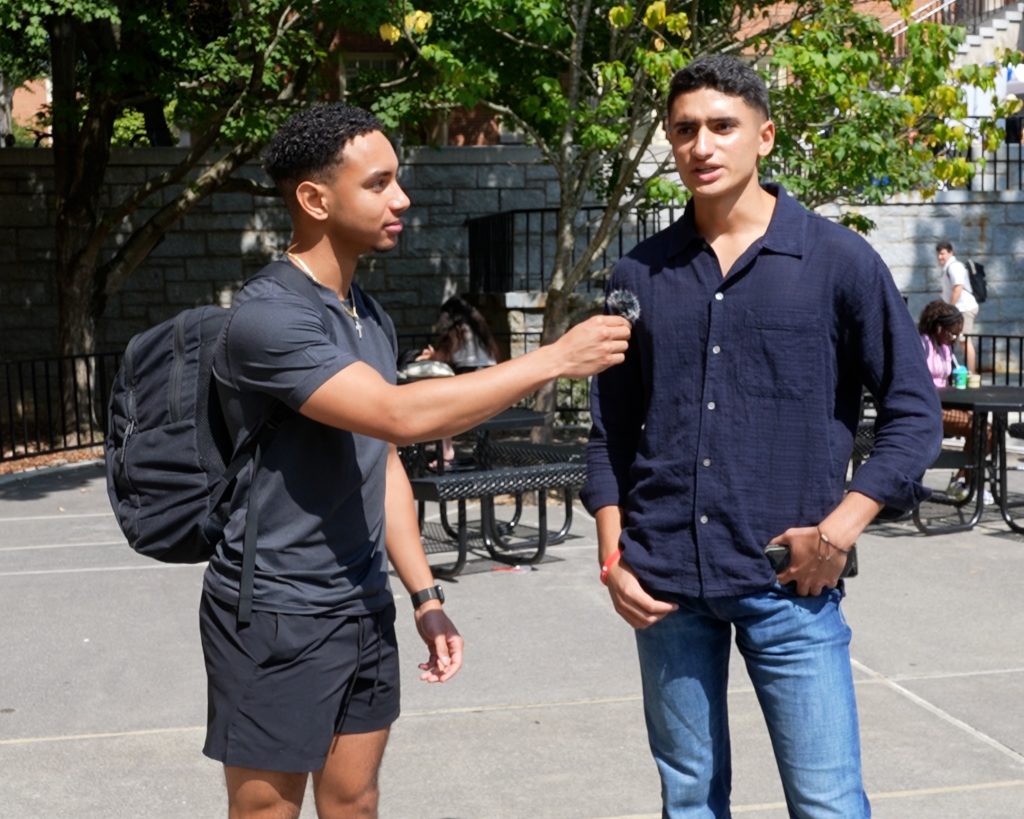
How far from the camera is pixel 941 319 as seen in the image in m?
10.8

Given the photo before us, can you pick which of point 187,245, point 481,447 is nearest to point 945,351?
point 481,447

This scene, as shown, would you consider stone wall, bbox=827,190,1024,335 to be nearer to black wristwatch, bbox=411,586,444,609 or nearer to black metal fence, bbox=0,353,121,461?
Answer: black metal fence, bbox=0,353,121,461

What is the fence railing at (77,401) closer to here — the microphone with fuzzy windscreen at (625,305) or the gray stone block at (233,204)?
the gray stone block at (233,204)

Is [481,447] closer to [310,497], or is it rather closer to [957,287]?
[310,497]

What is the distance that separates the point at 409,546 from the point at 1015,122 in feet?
75.3

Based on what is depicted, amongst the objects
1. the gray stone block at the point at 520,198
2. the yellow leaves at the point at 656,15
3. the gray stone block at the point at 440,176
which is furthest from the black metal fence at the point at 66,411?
the yellow leaves at the point at 656,15

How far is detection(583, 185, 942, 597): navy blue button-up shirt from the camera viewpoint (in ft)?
9.50

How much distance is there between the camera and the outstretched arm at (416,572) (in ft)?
10.7

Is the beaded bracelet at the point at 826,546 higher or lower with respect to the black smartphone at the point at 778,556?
higher

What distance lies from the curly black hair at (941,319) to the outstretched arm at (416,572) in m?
8.11

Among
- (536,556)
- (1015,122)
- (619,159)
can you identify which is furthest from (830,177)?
(1015,122)

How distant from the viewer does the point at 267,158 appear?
3105 mm

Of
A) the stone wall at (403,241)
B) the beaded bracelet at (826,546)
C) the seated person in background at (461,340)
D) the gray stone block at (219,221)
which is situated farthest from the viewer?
the gray stone block at (219,221)

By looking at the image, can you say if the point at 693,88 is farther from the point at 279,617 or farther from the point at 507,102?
the point at 507,102
